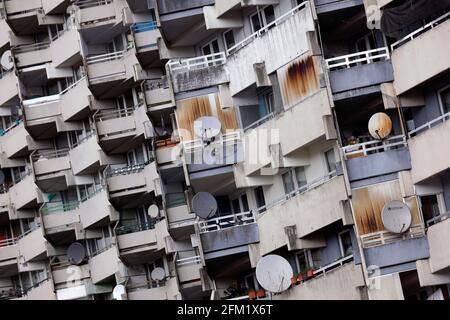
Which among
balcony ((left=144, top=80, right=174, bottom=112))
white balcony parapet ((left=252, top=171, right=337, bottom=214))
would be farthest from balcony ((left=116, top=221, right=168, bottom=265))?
white balcony parapet ((left=252, top=171, right=337, bottom=214))

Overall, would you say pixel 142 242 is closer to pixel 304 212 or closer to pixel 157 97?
pixel 157 97

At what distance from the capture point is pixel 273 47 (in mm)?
44094

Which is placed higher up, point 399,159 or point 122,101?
point 122,101

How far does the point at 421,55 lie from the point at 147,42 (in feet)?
63.8

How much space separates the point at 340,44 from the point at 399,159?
5.46m

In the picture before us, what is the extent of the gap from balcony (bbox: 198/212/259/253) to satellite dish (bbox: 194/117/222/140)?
275 centimetres

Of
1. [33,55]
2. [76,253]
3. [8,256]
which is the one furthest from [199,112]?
[8,256]

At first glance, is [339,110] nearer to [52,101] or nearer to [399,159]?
[399,159]

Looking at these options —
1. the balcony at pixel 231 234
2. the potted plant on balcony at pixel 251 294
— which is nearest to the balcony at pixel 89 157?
the balcony at pixel 231 234

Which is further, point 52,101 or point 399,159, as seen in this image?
point 52,101

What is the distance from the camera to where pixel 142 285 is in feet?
193

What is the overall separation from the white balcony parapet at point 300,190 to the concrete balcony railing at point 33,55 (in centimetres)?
2046
